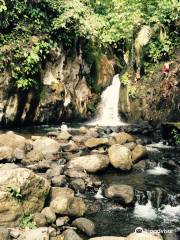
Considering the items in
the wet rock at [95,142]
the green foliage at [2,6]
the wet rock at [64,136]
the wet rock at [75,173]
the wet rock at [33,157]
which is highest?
the green foliage at [2,6]

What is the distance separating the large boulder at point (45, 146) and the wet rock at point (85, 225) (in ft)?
17.3

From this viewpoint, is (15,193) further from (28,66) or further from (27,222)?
(28,66)

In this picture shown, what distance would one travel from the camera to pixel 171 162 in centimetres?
1355

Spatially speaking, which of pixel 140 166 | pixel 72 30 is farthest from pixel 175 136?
pixel 72 30

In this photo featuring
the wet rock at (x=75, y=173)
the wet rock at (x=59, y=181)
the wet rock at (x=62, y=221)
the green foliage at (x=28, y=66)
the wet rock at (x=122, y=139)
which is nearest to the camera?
the wet rock at (x=62, y=221)

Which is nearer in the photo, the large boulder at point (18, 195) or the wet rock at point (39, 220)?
the large boulder at point (18, 195)

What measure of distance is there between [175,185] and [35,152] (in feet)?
16.0

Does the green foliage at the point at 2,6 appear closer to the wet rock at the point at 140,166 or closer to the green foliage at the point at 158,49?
the green foliage at the point at 158,49

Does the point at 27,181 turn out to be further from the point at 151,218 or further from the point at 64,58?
the point at 64,58

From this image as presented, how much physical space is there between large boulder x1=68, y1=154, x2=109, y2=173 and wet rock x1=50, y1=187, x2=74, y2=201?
195 cm

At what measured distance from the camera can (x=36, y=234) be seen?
7676 mm

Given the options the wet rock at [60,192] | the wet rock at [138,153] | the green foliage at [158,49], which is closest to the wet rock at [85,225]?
the wet rock at [60,192]

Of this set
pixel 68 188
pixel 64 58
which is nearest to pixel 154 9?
pixel 64 58

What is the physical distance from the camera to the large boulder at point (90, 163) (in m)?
12.2
